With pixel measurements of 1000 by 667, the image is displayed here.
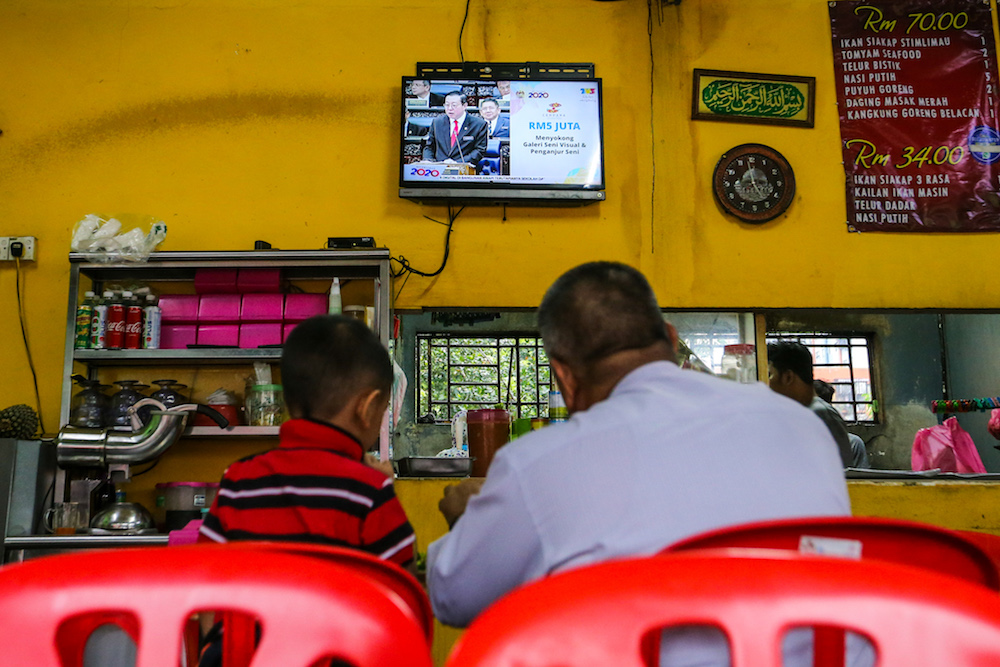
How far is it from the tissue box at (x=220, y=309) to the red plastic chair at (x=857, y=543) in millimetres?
2754

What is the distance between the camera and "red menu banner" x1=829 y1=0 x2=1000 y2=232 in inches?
140

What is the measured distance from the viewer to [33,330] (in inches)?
135

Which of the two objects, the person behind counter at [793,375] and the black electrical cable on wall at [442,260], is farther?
the person behind counter at [793,375]

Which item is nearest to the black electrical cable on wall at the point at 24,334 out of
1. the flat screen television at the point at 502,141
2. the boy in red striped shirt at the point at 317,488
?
the flat screen television at the point at 502,141

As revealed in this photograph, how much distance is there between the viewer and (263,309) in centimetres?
322

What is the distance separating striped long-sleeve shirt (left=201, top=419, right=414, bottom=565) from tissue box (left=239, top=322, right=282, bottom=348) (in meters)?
1.77

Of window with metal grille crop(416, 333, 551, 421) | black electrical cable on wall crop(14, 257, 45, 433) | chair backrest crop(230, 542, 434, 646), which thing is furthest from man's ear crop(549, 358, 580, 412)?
window with metal grille crop(416, 333, 551, 421)

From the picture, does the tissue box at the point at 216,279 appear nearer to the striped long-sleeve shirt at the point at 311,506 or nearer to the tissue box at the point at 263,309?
the tissue box at the point at 263,309

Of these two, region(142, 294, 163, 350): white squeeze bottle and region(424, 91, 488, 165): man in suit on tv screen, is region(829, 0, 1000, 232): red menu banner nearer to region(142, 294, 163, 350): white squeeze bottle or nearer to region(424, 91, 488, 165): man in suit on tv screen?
region(424, 91, 488, 165): man in suit on tv screen

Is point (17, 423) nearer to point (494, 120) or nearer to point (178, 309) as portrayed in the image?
point (178, 309)

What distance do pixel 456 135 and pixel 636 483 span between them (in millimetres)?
2710

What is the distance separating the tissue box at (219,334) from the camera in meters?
3.21

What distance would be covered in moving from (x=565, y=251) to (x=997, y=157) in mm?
2065

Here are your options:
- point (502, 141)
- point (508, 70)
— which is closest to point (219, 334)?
point (502, 141)
